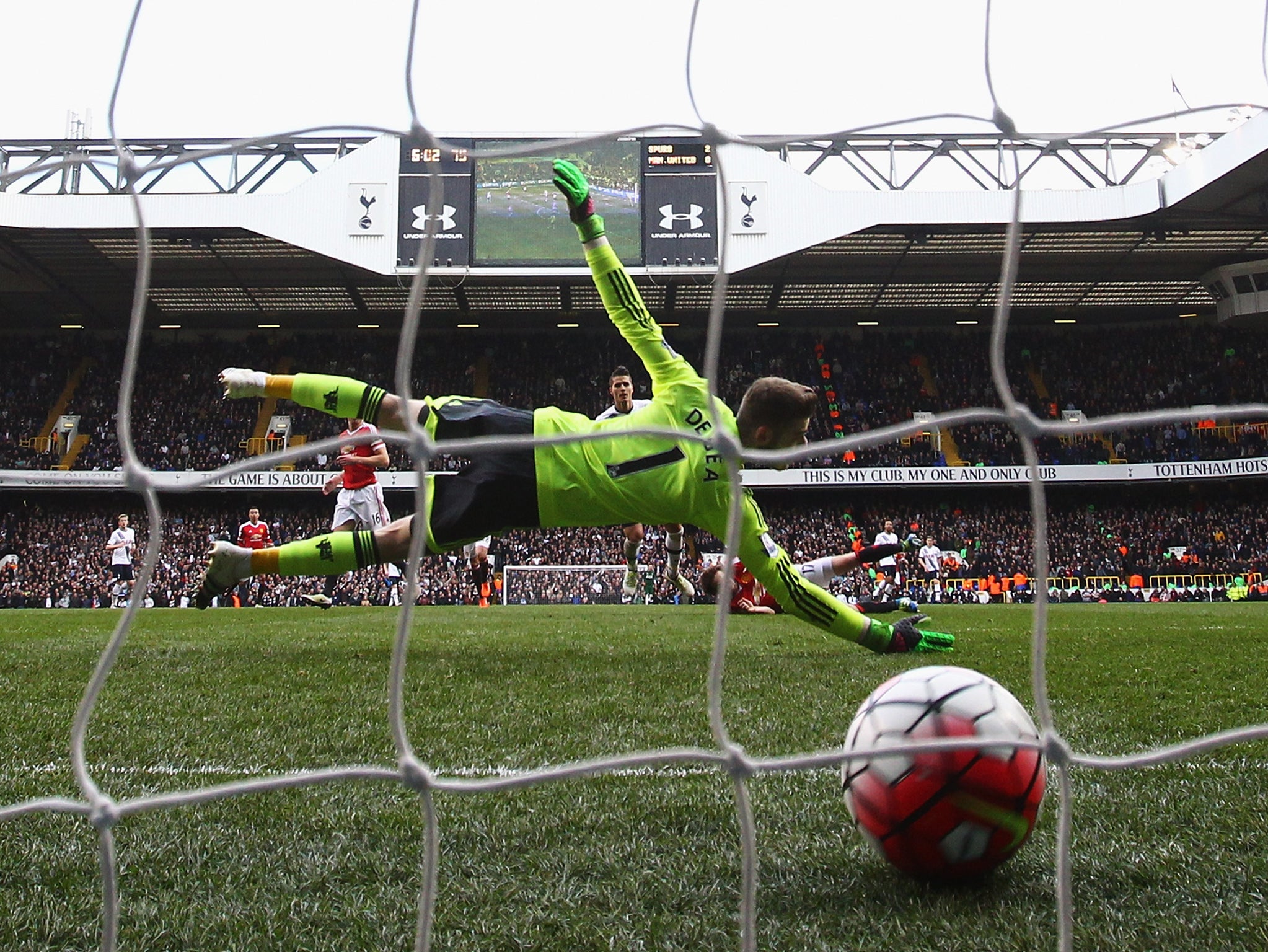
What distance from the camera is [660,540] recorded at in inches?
924

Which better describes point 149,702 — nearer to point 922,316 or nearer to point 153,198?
point 153,198

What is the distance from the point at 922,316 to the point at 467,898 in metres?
28.8

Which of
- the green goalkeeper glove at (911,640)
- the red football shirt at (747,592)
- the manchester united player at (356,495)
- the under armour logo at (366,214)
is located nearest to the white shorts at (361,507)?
the manchester united player at (356,495)

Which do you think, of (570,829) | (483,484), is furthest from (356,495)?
(570,829)

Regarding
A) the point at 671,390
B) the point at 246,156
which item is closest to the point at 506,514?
the point at 671,390

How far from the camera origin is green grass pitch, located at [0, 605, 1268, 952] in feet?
6.66

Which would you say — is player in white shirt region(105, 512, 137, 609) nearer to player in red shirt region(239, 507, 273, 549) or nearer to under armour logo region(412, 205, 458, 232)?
under armour logo region(412, 205, 458, 232)

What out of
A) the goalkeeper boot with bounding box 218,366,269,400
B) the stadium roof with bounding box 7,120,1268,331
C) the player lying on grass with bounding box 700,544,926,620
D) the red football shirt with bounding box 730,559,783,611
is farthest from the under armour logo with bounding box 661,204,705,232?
the goalkeeper boot with bounding box 218,366,269,400

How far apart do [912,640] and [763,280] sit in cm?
2127

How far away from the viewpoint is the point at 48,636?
8961 millimetres

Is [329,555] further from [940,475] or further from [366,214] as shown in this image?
[940,475]

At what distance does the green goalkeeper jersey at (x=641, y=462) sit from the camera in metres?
4.08

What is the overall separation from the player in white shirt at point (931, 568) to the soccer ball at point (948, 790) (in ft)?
59.5

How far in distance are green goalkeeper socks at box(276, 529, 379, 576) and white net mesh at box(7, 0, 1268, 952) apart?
1855mm
